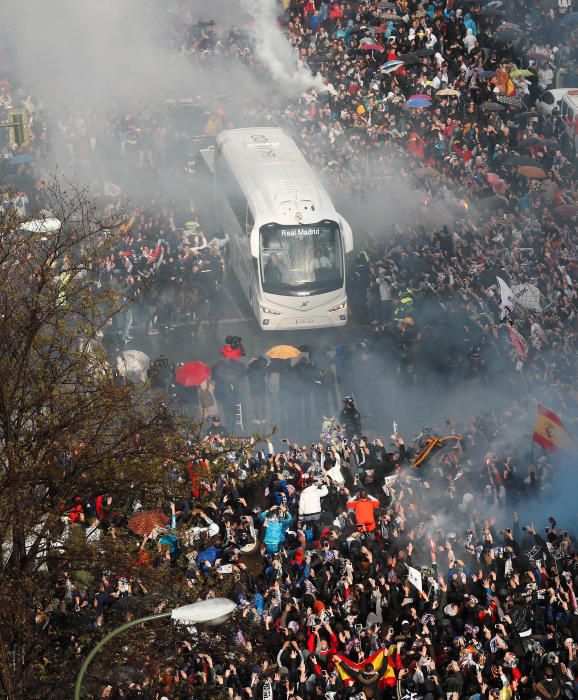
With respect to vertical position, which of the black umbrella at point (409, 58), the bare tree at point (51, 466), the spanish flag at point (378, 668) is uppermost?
the bare tree at point (51, 466)

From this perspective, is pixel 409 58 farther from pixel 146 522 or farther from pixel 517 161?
pixel 146 522

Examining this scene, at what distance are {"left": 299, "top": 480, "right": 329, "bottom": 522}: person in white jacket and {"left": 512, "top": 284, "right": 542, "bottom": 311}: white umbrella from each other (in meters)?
6.59

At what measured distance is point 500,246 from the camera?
28.7 meters

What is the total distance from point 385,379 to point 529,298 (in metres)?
2.98

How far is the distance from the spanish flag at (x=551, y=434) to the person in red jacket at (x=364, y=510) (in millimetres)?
2424

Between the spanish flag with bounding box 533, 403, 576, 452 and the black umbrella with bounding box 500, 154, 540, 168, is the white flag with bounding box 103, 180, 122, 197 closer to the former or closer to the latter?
the black umbrella with bounding box 500, 154, 540, 168

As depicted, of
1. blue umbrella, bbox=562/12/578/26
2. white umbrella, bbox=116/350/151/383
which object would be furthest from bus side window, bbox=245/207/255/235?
blue umbrella, bbox=562/12/578/26

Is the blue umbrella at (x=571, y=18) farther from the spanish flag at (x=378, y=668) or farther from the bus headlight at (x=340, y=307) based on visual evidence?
the spanish flag at (x=378, y=668)

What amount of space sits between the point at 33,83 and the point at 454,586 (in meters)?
28.7

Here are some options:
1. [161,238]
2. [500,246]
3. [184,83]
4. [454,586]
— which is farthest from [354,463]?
[184,83]

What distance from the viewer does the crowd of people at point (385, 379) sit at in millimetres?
16172

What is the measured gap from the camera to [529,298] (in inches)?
995

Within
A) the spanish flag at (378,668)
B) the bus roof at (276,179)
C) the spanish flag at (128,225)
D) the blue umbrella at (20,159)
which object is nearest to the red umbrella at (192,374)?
the bus roof at (276,179)

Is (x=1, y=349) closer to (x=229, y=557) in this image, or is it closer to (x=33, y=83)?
(x=229, y=557)
